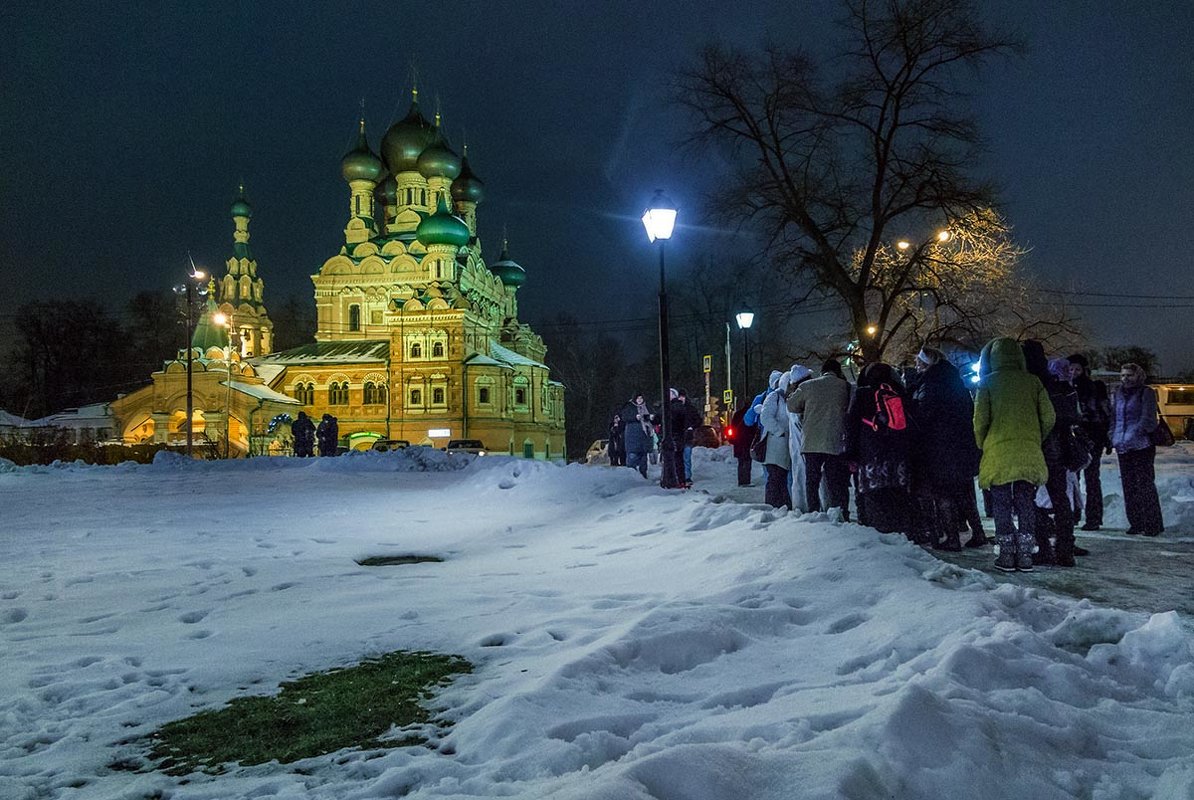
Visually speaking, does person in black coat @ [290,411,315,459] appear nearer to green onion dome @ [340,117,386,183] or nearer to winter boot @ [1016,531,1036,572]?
winter boot @ [1016,531,1036,572]

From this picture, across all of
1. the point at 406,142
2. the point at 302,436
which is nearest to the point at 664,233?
the point at 302,436

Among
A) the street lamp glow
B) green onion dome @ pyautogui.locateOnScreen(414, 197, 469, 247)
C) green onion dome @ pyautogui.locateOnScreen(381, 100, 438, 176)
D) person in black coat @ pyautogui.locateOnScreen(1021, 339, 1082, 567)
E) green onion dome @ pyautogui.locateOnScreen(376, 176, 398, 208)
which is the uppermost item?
green onion dome @ pyautogui.locateOnScreen(381, 100, 438, 176)

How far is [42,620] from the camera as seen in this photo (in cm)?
591

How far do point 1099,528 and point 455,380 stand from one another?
5013 cm

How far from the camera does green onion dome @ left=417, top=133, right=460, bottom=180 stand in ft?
213

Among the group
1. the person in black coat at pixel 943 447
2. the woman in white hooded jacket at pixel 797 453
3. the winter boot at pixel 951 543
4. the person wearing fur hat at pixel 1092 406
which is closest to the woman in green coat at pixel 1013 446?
the person in black coat at pixel 943 447

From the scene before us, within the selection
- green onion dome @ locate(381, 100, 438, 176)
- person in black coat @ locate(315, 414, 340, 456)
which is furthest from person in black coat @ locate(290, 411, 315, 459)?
green onion dome @ locate(381, 100, 438, 176)

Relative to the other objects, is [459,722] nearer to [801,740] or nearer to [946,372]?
[801,740]

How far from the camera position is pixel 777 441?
34.4 feet

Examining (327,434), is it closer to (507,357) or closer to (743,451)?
(743,451)

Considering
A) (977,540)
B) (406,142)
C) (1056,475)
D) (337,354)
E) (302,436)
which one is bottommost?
(977,540)

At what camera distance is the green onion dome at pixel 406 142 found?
6694 centimetres

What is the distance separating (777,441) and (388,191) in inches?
2617

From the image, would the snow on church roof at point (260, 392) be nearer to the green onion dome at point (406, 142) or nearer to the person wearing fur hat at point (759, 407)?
the green onion dome at point (406, 142)
